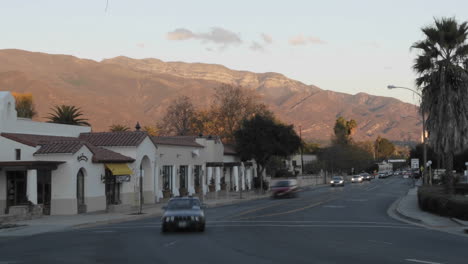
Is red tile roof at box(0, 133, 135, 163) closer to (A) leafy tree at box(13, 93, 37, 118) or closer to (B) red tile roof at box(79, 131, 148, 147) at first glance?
(B) red tile roof at box(79, 131, 148, 147)

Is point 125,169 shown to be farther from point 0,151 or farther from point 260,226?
point 260,226

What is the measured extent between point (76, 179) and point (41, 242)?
1688 centimetres

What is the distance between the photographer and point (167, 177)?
5644 centimetres

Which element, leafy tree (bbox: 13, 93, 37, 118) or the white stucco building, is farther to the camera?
leafy tree (bbox: 13, 93, 37, 118)

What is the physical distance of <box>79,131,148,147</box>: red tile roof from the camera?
4725 centimetres

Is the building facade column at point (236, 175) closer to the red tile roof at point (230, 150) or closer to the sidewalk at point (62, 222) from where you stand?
the red tile roof at point (230, 150)

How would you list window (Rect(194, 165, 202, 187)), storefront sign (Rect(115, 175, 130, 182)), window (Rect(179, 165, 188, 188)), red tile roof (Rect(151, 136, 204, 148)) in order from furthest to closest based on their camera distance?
window (Rect(194, 165, 202, 187)) → window (Rect(179, 165, 188, 188)) → red tile roof (Rect(151, 136, 204, 148)) → storefront sign (Rect(115, 175, 130, 182))

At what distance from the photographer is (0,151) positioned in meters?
39.5

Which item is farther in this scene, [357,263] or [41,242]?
[41,242]

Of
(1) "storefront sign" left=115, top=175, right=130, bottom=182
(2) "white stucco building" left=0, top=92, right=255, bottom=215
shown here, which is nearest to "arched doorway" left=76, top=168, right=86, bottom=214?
(2) "white stucco building" left=0, top=92, right=255, bottom=215

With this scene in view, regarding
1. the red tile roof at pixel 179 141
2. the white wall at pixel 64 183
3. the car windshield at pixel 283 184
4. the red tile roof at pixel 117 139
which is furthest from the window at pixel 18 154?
the car windshield at pixel 283 184

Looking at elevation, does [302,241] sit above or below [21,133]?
below

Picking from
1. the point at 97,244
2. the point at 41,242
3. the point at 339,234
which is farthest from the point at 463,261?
the point at 41,242

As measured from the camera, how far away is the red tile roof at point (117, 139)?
47.2m
